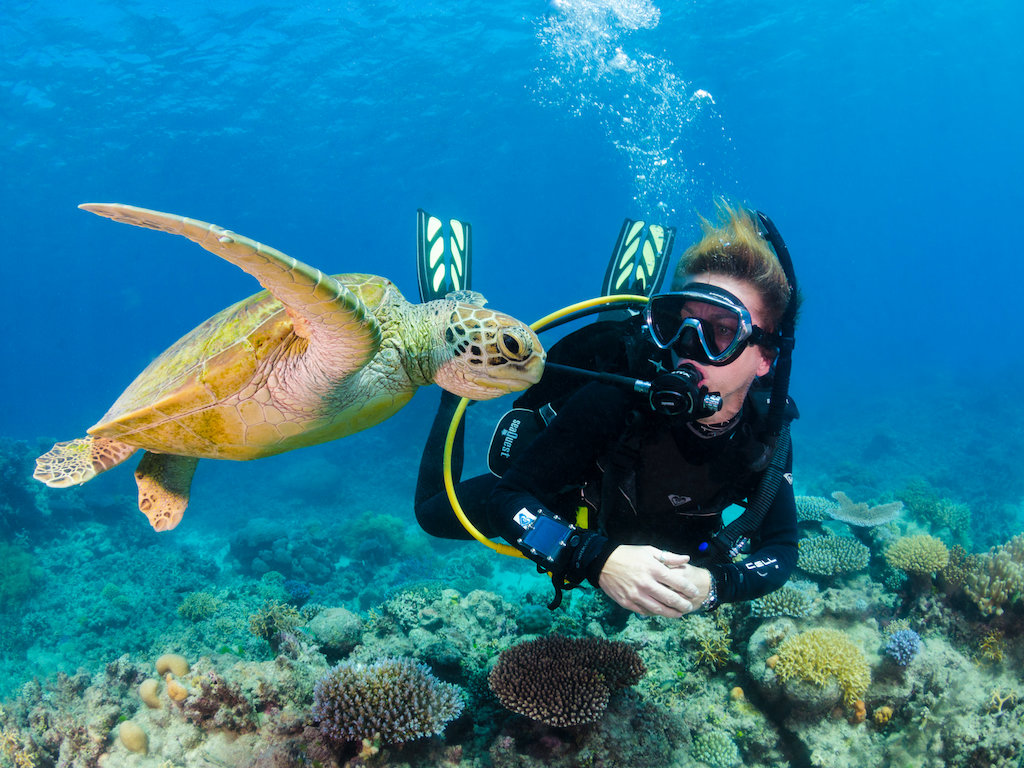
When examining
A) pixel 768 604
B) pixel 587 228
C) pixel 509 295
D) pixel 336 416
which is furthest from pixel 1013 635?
pixel 509 295

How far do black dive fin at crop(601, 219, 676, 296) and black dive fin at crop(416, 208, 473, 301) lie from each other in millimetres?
1060

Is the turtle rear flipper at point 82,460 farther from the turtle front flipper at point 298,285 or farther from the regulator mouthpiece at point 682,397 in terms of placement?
the regulator mouthpiece at point 682,397

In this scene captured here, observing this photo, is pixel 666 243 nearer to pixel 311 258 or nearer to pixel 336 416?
pixel 336 416

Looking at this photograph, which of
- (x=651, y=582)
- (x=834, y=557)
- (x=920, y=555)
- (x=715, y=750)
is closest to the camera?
(x=651, y=582)

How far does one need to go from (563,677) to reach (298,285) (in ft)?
6.30

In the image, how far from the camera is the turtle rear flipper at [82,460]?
8.77 ft

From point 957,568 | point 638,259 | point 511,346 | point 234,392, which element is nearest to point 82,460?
point 234,392

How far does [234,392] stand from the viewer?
7.36 ft

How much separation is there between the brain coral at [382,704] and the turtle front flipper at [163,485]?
1578 mm

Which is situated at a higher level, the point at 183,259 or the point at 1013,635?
the point at 183,259

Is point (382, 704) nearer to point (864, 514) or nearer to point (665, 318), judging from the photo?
point (665, 318)

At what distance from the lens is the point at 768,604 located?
3.08 m

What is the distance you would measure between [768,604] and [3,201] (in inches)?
1833

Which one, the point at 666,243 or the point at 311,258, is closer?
the point at 666,243
